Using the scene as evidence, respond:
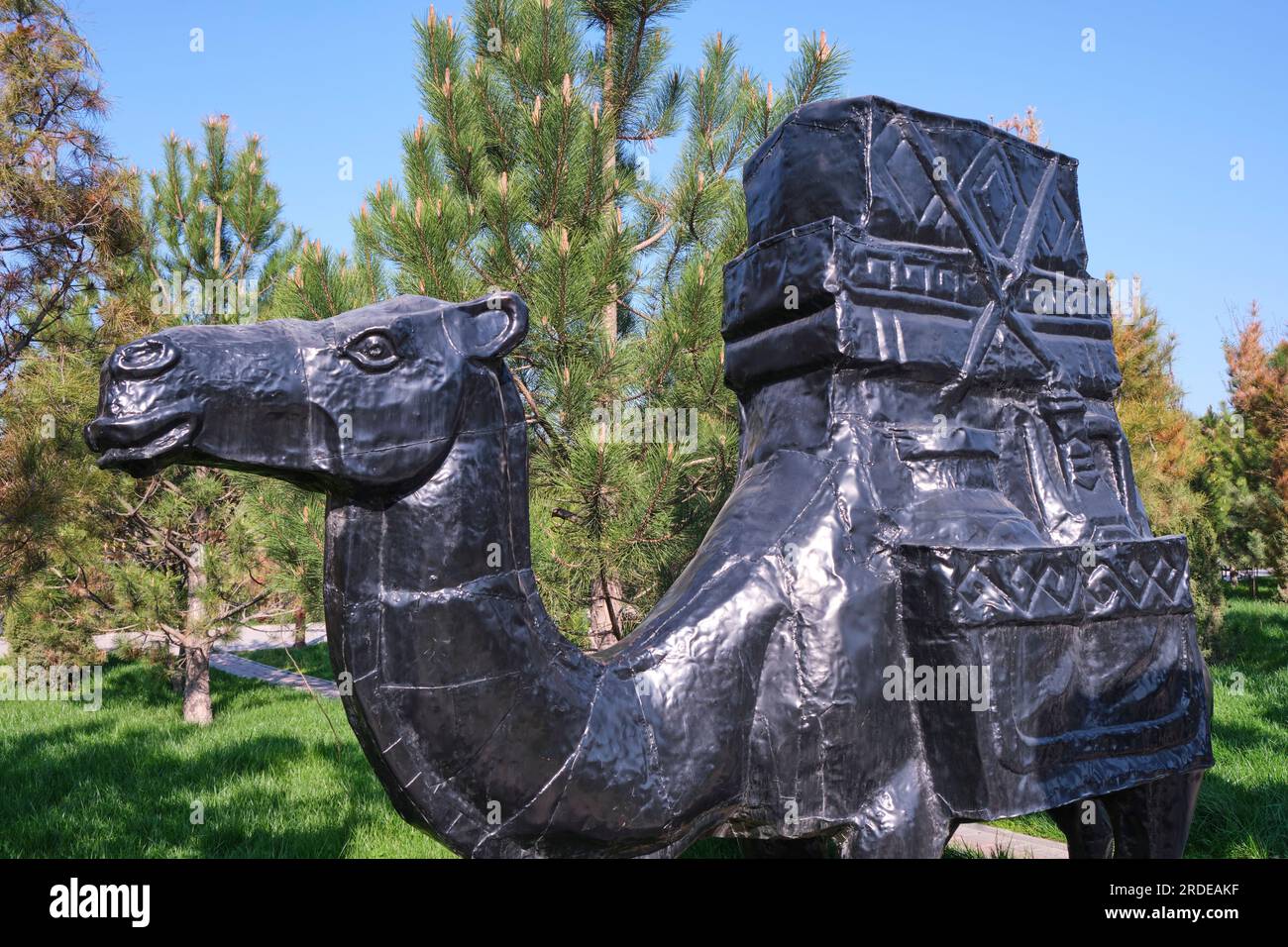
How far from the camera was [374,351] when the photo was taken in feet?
5.31

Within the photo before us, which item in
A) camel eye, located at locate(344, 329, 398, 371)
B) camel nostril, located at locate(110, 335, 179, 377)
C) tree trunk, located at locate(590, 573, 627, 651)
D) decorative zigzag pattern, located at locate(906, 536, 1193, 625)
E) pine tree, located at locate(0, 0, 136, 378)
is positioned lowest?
tree trunk, located at locate(590, 573, 627, 651)

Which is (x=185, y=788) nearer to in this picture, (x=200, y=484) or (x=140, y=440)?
(x=200, y=484)

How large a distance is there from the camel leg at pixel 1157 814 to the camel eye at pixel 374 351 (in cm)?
222

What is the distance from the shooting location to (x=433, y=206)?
4.71 metres

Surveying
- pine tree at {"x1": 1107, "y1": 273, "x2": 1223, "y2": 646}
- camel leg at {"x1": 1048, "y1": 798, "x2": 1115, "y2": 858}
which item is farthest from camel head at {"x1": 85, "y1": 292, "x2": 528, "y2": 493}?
pine tree at {"x1": 1107, "y1": 273, "x2": 1223, "y2": 646}

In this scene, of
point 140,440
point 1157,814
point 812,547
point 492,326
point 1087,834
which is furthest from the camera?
point 1087,834

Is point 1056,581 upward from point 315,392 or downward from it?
downward

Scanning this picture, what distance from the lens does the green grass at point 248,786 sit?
4812mm

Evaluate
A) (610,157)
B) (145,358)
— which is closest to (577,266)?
(610,157)

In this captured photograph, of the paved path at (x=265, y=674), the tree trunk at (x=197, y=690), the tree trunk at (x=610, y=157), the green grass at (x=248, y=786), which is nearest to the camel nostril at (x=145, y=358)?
the green grass at (x=248, y=786)

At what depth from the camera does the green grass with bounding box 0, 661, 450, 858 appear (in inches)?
193

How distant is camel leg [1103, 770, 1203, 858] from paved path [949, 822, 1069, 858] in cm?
192

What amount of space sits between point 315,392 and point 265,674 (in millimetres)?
12181

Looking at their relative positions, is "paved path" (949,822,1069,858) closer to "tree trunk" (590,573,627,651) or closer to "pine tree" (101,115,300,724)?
"tree trunk" (590,573,627,651)
